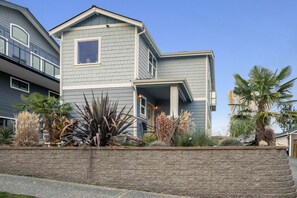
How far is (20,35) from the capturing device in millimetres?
20031

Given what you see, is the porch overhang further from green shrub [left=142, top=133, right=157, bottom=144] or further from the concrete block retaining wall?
the concrete block retaining wall

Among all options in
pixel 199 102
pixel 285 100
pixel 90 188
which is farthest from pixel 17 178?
pixel 199 102

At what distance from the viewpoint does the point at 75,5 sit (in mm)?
17578

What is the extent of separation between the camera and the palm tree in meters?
9.05

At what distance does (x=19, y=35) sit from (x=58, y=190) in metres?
15.7

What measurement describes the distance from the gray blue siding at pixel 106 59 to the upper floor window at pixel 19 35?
6574mm

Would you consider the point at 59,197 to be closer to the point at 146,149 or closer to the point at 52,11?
the point at 146,149

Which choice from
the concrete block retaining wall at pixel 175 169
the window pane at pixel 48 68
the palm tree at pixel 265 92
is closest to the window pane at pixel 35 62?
the window pane at pixel 48 68

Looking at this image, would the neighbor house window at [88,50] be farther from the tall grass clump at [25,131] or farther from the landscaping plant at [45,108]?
the tall grass clump at [25,131]

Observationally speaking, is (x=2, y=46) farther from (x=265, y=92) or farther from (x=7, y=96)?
(x=265, y=92)

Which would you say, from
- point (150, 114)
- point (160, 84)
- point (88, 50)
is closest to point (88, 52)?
point (88, 50)

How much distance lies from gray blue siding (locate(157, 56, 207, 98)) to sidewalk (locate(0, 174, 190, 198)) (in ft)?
36.6

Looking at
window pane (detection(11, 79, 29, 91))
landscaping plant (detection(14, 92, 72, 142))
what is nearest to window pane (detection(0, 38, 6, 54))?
window pane (detection(11, 79, 29, 91))

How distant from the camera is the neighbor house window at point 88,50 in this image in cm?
1442
